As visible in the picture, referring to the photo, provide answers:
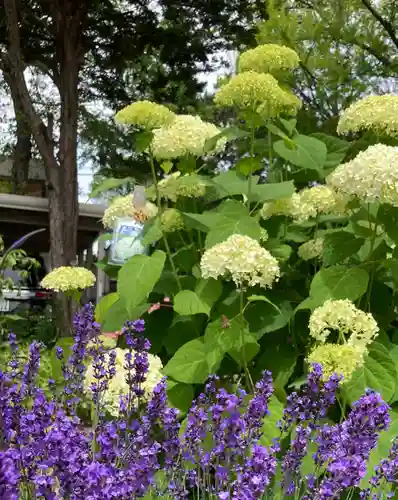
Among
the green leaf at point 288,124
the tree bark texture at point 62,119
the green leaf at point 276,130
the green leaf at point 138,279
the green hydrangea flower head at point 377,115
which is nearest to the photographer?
the green leaf at point 138,279

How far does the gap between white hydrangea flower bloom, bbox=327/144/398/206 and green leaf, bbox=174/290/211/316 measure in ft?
1.63

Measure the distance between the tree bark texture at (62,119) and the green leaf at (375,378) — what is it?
7236mm

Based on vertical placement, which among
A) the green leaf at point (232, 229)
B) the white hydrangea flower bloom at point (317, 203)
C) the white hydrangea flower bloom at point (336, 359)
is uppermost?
the white hydrangea flower bloom at point (317, 203)

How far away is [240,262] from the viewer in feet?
5.58

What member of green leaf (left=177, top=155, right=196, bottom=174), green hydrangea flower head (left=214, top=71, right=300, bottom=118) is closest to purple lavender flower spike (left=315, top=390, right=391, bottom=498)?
green hydrangea flower head (left=214, top=71, right=300, bottom=118)

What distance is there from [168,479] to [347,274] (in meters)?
0.76

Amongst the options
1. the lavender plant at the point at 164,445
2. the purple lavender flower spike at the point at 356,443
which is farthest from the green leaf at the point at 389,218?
the purple lavender flower spike at the point at 356,443

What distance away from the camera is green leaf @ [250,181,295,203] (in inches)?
77.4

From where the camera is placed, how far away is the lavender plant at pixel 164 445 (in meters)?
0.95

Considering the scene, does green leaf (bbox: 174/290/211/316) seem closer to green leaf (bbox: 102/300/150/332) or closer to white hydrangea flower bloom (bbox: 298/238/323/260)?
green leaf (bbox: 102/300/150/332)

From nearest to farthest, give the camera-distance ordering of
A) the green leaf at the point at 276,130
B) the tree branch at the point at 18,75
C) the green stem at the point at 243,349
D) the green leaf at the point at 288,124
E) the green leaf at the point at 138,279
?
the green stem at the point at 243,349 < the green leaf at the point at 138,279 < the green leaf at the point at 276,130 < the green leaf at the point at 288,124 < the tree branch at the point at 18,75

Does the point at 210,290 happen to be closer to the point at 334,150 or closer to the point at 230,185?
the point at 230,185

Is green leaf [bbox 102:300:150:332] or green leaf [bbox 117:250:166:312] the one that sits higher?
green leaf [bbox 117:250:166:312]

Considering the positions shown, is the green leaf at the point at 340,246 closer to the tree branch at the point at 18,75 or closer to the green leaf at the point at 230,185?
the green leaf at the point at 230,185
